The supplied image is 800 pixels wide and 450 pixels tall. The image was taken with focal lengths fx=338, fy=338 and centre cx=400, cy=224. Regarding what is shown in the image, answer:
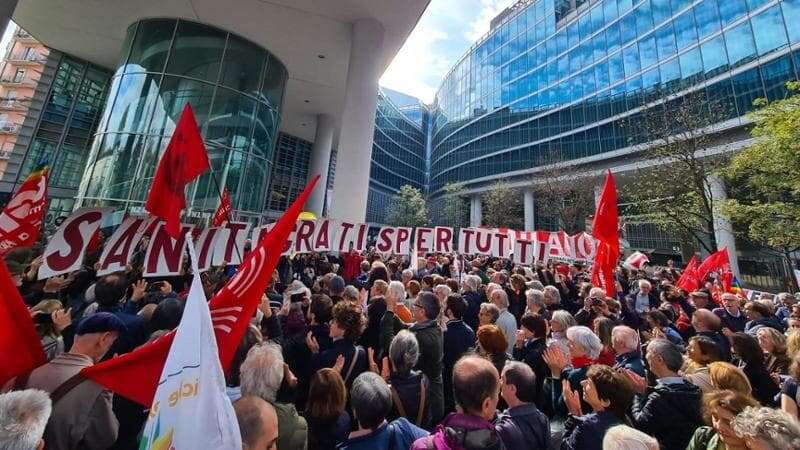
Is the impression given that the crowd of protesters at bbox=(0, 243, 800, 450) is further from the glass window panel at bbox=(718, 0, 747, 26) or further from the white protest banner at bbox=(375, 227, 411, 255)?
the glass window panel at bbox=(718, 0, 747, 26)

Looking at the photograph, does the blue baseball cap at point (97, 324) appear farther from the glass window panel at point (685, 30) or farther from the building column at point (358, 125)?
the glass window panel at point (685, 30)

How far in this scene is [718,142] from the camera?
22312 millimetres

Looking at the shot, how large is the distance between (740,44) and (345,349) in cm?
3431

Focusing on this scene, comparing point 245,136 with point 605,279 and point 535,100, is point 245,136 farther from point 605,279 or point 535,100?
point 535,100

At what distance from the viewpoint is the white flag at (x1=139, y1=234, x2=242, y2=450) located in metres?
1.30

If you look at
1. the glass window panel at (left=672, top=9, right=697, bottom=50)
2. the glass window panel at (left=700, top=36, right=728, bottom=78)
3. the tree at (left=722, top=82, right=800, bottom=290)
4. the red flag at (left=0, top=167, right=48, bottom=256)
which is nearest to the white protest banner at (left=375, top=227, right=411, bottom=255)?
the red flag at (left=0, top=167, right=48, bottom=256)

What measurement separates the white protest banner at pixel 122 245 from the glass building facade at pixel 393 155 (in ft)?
161

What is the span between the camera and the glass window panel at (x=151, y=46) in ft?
39.6

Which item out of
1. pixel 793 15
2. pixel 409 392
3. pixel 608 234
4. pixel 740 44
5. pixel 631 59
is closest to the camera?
pixel 409 392

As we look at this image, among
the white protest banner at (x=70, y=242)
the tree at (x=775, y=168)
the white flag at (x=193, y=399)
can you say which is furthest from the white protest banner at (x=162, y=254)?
the tree at (x=775, y=168)

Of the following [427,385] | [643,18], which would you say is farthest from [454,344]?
[643,18]

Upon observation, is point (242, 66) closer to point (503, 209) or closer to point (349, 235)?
point (349, 235)

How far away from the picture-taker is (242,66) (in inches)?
518

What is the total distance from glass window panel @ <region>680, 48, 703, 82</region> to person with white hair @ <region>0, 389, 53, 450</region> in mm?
36492
